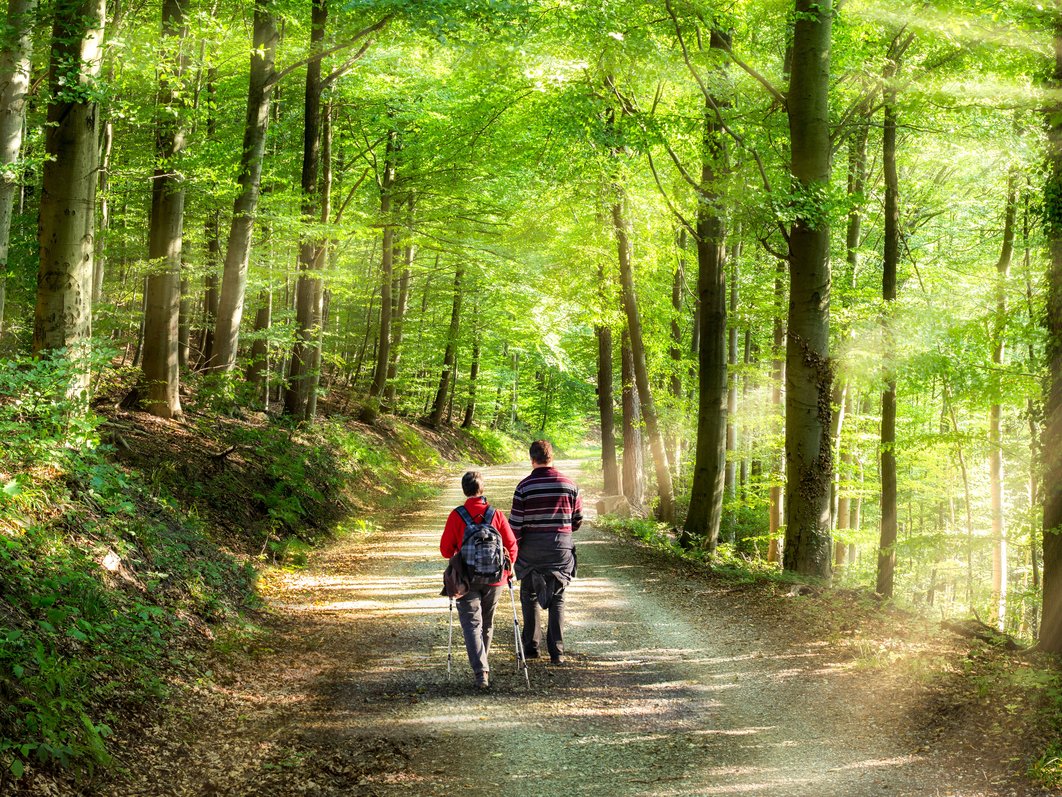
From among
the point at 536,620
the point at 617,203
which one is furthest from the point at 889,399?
the point at 536,620

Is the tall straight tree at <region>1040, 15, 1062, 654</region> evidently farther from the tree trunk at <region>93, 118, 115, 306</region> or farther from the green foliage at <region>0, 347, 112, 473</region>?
the tree trunk at <region>93, 118, 115, 306</region>

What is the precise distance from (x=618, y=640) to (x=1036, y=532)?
4.69 meters

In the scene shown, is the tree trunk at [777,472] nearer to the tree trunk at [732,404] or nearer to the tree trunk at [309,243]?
the tree trunk at [732,404]

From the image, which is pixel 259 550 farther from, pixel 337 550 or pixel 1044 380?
pixel 1044 380

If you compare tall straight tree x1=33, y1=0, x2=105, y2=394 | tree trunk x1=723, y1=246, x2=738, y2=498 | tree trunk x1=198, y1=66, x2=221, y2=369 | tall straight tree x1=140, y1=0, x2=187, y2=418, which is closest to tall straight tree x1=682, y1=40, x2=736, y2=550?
tree trunk x1=723, y1=246, x2=738, y2=498

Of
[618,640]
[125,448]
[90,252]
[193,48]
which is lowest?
[618,640]

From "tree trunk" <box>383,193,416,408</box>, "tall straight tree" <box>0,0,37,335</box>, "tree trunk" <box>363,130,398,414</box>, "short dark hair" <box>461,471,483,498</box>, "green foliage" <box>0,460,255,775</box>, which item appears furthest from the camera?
"tree trunk" <box>383,193,416,408</box>

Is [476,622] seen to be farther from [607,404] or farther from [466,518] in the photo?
[607,404]

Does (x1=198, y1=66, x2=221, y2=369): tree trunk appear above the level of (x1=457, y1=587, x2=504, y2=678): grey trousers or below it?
above

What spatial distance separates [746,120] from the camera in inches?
456

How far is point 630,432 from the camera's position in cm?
1927

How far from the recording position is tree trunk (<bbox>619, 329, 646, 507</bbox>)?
19.1 metres

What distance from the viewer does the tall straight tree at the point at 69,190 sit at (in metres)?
7.58

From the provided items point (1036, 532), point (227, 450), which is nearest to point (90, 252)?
point (227, 450)
